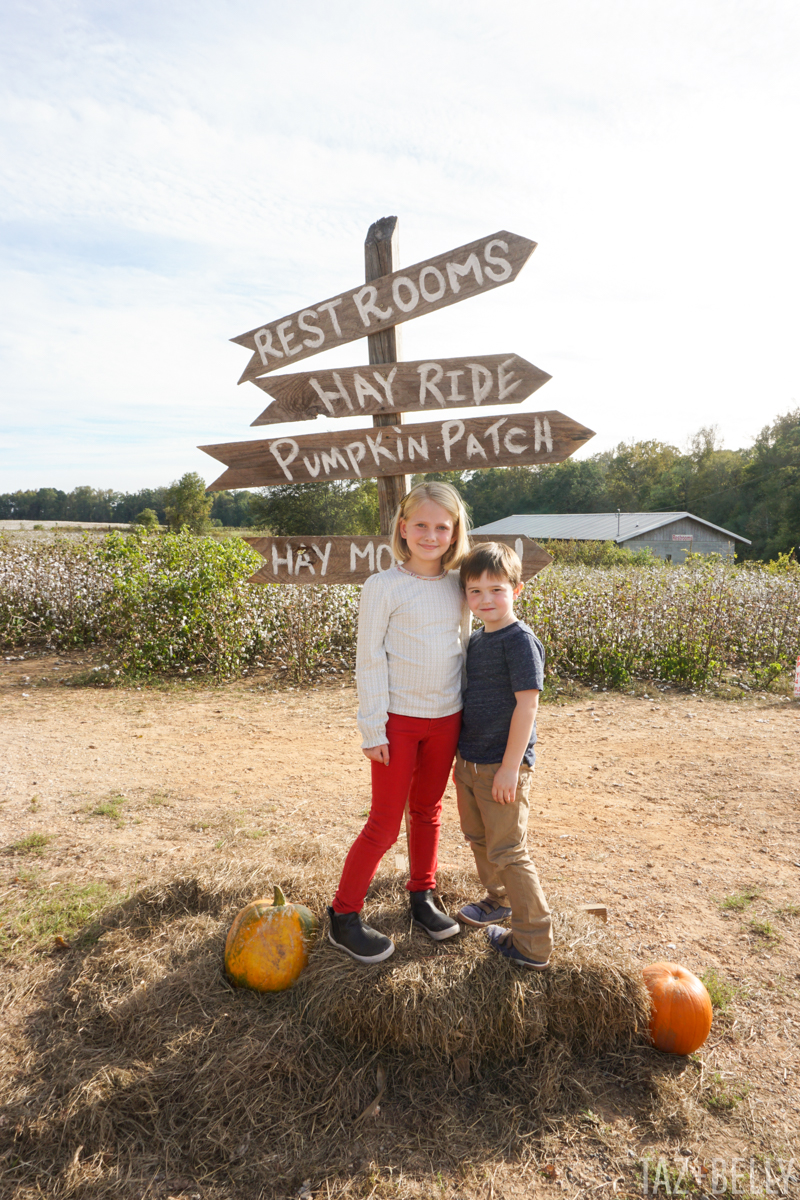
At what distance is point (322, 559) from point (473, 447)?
826 mm

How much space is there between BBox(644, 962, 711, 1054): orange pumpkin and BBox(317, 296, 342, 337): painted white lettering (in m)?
2.81

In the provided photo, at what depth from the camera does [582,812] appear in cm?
422

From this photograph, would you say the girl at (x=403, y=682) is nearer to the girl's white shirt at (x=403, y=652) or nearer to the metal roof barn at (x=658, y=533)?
the girl's white shirt at (x=403, y=652)

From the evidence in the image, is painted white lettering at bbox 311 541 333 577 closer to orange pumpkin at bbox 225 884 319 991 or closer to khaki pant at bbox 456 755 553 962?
khaki pant at bbox 456 755 553 962

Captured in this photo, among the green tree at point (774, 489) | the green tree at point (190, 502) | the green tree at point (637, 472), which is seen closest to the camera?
the green tree at point (774, 489)

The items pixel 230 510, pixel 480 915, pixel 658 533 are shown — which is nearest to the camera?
pixel 480 915

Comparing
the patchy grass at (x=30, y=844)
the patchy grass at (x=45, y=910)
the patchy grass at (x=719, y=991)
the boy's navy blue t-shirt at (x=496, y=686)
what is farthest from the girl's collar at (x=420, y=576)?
the patchy grass at (x=30, y=844)

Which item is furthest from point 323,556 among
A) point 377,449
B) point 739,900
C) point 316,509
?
point 316,509

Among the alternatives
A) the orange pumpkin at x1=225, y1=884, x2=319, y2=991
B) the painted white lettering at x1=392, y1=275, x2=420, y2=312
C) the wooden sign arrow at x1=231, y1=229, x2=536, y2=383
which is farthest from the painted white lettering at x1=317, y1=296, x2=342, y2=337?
the orange pumpkin at x1=225, y1=884, x2=319, y2=991

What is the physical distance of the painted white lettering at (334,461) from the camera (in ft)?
9.91

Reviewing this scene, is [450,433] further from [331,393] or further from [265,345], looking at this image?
[265,345]

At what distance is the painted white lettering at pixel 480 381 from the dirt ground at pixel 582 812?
206cm

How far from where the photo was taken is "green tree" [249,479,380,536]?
129 feet

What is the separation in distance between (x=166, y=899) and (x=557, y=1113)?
66.5 inches
